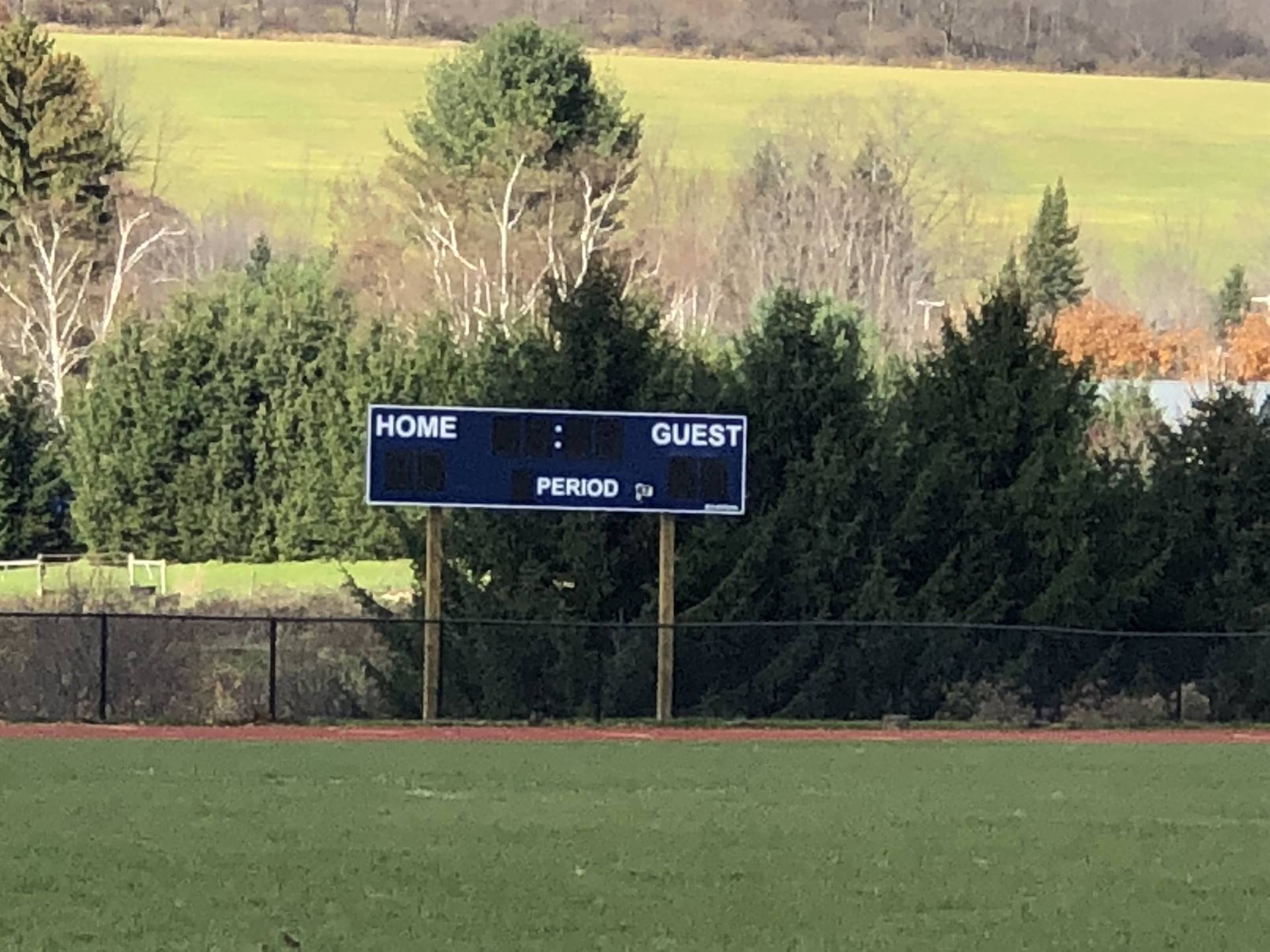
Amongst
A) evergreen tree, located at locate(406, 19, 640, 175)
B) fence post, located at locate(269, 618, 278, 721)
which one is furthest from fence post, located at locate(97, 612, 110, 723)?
evergreen tree, located at locate(406, 19, 640, 175)

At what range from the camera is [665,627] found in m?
27.7

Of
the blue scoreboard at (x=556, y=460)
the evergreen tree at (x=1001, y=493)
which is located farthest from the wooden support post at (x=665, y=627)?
the evergreen tree at (x=1001, y=493)

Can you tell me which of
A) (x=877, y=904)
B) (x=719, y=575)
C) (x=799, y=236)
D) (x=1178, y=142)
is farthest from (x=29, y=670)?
(x=1178, y=142)

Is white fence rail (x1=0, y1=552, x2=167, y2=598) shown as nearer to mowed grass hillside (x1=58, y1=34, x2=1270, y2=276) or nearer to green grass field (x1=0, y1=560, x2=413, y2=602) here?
green grass field (x1=0, y1=560, x2=413, y2=602)

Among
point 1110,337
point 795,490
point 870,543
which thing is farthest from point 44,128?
point 870,543

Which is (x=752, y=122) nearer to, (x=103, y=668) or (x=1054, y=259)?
(x=1054, y=259)

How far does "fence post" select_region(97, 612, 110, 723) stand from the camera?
26578 mm

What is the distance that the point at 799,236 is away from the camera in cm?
8694

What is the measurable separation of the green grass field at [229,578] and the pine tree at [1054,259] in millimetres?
49636

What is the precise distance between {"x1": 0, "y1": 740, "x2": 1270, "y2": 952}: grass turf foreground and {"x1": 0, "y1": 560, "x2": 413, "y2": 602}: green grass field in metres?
26.8

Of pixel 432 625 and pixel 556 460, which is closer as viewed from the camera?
pixel 556 460

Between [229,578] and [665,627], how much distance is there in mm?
27079

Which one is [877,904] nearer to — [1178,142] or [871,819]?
[871,819]

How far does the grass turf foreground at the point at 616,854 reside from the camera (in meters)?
10.9
